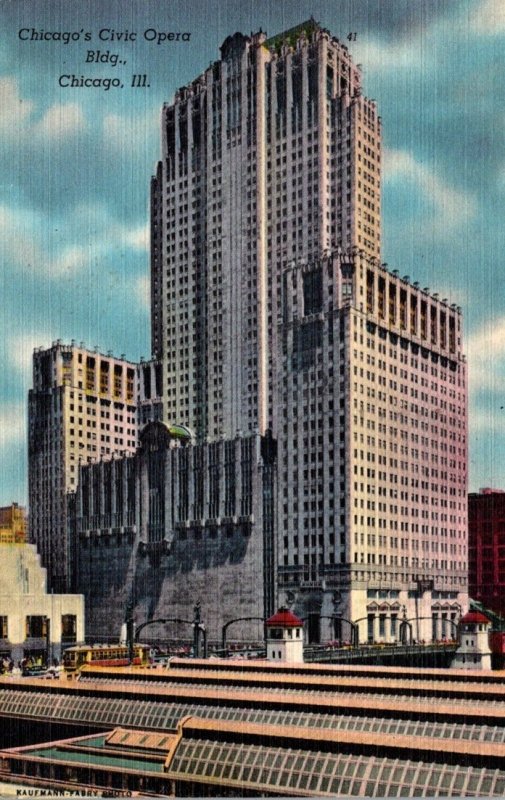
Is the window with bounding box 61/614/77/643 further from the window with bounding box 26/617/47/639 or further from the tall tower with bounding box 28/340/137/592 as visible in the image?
the tall tower with bounding box 28/340/137/592

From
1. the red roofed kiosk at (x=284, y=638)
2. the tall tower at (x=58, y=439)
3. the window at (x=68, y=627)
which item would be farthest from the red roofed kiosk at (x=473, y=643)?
the tall tower at (x=58, y=439)

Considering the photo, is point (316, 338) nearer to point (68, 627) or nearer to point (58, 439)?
point (68, 627)

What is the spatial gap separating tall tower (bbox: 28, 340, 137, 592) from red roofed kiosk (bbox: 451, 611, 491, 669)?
94120 mm

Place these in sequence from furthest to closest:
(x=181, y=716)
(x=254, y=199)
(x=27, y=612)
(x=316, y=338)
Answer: (x=254, y=199) → (x=27, y=612) → (x=316, y=338) → (x=181, y=716)

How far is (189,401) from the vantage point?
192500 millimetres

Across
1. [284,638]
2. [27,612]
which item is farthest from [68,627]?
[284,638]

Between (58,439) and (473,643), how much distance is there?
103513 mm

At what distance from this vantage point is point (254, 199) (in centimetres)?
18450

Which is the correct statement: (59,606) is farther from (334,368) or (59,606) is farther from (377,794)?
(377,794)

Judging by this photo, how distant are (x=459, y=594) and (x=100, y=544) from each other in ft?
184

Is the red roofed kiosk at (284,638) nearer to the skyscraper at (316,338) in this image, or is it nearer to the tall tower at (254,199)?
the skyscraper at (316,338)

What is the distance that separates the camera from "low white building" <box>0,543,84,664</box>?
152125 mm

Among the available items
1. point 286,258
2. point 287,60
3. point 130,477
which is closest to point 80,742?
point 130,477

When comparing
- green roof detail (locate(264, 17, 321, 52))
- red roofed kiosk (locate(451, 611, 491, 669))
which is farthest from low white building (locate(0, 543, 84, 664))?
green roof detail (locate(264, 17, 321, 52))
